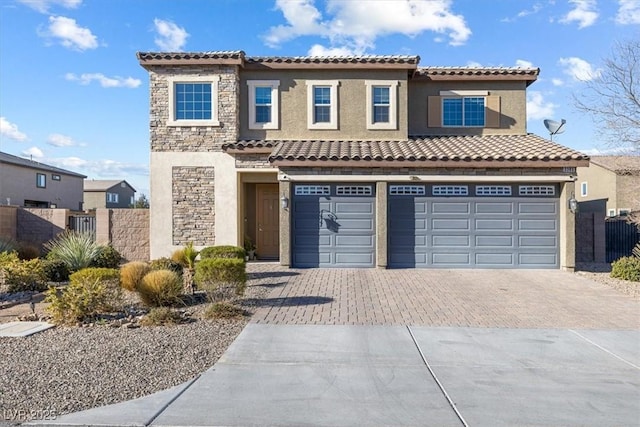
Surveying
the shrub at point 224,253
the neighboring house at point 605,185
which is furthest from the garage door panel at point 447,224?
the neighboring house at point 605,185

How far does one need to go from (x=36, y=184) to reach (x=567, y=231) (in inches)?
1400

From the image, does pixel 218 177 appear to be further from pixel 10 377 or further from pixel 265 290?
pixel 10 377

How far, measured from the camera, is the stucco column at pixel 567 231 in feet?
47.3

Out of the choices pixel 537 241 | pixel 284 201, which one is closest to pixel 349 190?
pixel 284 201

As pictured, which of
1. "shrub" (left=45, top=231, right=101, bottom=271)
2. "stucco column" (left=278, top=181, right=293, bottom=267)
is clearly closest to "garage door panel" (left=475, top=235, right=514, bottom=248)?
"stucco column" (left=278, top=181, right=293, bottom=267)

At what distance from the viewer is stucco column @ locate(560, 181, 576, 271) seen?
14.4 meters

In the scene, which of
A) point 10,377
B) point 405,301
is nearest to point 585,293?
point 405,301

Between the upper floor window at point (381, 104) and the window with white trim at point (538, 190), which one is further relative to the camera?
the upper floor window at point (381, 104)

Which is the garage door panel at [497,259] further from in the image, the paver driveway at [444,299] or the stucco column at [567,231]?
the stucco column at [567,231]

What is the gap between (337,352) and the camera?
688cm

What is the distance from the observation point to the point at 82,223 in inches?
718

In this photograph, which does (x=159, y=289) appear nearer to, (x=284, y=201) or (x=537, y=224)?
(x=284, y=201)

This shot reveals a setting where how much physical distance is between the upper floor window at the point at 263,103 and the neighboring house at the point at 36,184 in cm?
2256

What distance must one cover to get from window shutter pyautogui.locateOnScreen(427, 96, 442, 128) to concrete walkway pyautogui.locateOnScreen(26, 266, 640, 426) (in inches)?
365
